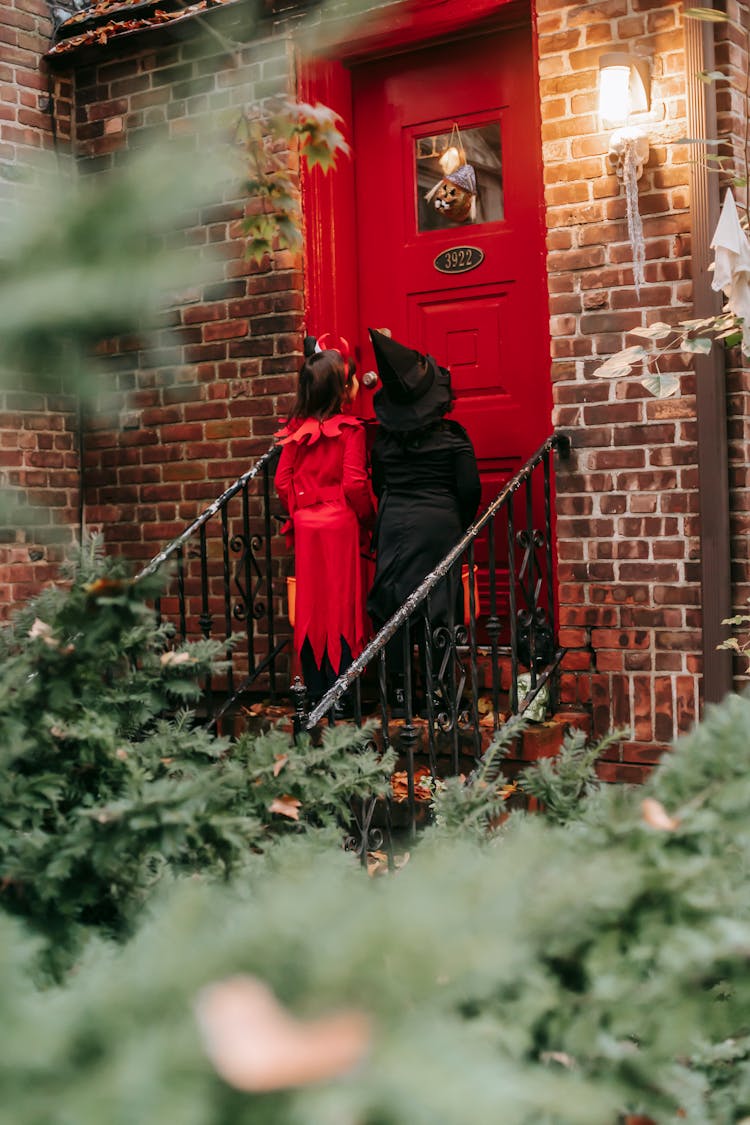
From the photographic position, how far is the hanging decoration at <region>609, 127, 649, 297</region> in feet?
13.9

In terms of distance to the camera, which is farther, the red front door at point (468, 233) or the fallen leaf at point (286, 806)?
the red front door at point (468, 233)

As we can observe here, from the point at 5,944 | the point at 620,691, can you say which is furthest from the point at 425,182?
the point at 5,944

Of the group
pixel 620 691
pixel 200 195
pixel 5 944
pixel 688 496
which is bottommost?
pixel 620 691

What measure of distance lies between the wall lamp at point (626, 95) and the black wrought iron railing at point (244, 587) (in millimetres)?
1931

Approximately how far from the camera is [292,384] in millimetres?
5297

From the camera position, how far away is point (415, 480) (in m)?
4.61

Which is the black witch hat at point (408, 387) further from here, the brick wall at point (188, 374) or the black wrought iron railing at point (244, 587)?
the brick wall at point (188, 374)

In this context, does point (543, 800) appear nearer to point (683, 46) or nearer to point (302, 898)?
point (302, 898)

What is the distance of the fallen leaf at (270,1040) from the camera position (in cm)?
63

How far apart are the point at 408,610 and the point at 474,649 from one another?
1.11 feet

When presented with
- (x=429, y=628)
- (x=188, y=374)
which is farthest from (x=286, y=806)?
(x=188, y=374)

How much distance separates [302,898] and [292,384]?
15.4 feet

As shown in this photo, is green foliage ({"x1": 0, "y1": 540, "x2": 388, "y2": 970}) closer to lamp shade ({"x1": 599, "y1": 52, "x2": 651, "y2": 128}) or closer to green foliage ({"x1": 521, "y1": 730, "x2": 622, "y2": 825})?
green foliage ({"x1": 521, "y1": 730, "x2": 622, "y2": 825})

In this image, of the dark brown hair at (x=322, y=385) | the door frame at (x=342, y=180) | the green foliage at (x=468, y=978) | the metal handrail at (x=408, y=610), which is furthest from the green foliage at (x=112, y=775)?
the door frame at (x=342, y=180)
